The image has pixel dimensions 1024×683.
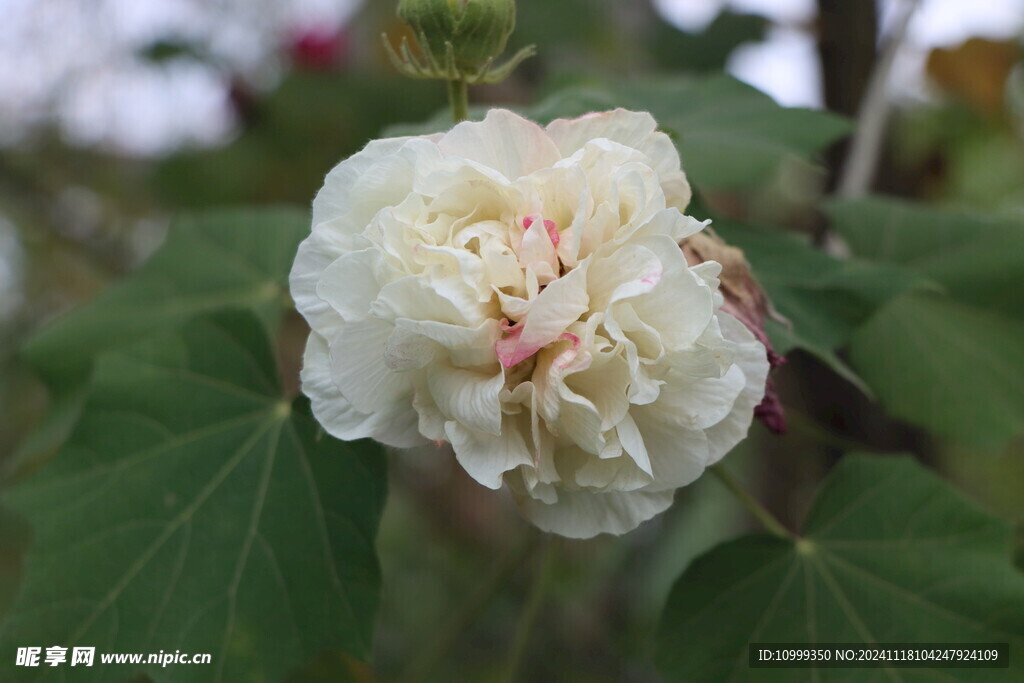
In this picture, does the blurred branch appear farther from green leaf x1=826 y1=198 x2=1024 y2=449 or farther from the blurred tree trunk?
green leaf x1=826 y1=198 x2=1024 y2=449

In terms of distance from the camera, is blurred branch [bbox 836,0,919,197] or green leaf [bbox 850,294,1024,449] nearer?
green leaf [bbox 850,294,1024,449]

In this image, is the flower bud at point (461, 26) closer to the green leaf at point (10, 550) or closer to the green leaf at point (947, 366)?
the green leaf at point (947, 366)

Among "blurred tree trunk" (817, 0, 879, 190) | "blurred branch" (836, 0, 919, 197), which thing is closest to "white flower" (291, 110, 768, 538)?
"blurred branch" (836, 0, 919, 197)

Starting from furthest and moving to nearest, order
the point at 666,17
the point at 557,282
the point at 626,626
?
the point at 626,626
the point at 666,17
the point at 557,282

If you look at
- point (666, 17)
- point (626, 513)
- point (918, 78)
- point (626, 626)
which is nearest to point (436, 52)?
point (626, 513)

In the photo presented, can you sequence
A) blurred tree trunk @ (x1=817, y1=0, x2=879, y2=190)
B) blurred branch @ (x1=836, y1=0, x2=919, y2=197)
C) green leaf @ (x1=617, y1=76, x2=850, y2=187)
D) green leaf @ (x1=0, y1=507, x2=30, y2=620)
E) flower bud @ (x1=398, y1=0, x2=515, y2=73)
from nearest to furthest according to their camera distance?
flower bud @ (x1=398, y1=0, x2=515, y2=73), green leaf @ (x1=617, y1=76, x2=850, y2=187), blurred branch @ (x1=836, y1=0, x2=919, y2=197), blurred tree trunk @ (x1=817, y1=0, x2=879, y2=190), green leaf @ (x1=0, y1=507, x2=30, y2=620)

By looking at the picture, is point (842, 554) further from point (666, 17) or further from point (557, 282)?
point (666, 17)

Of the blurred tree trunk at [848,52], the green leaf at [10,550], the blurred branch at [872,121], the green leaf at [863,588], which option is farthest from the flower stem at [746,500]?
the green leaf at [10,550]
